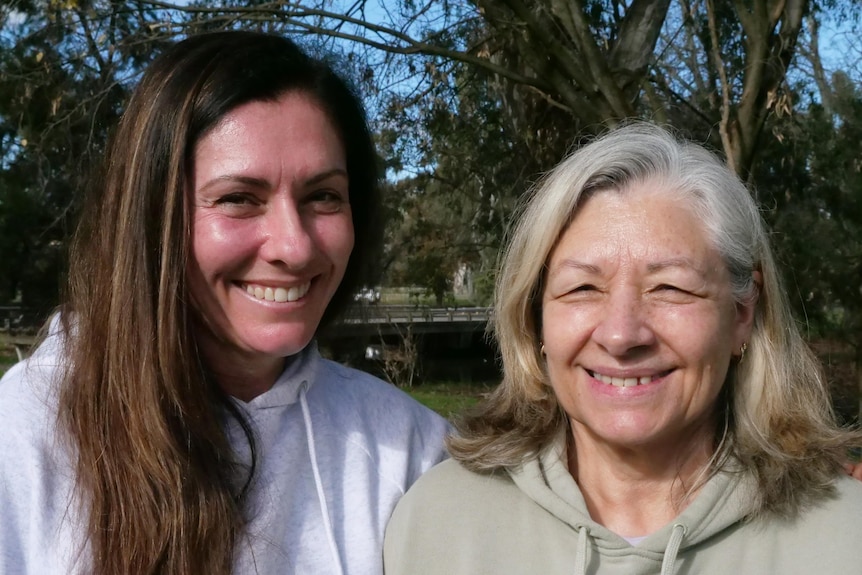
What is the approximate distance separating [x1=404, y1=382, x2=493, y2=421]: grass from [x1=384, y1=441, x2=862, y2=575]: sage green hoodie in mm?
10233

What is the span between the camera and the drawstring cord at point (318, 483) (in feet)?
7.05

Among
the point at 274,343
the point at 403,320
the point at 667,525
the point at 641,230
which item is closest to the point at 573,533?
the point at 667,525

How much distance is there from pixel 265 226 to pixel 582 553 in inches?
42.9

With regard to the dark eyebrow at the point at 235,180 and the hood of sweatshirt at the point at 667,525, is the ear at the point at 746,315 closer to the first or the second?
the hood of sweatshirt at the point at 667,525

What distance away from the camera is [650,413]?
209cm

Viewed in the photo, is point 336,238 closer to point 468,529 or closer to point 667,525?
point 468,529

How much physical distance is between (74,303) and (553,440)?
4.28ft

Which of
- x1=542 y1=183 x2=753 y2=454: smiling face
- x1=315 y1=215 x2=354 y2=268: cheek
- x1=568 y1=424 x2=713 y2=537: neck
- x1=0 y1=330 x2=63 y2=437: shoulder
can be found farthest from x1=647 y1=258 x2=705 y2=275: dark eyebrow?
x1=0 y1=330 x2=63 y2=437: shoulder

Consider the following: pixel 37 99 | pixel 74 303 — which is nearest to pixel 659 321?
pixel 74 303

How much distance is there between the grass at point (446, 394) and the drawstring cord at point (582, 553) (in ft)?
34.1

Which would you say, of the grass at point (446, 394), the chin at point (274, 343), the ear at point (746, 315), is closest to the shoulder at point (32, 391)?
the chin at point (274, 343)

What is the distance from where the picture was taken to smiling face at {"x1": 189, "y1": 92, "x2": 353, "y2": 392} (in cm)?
200

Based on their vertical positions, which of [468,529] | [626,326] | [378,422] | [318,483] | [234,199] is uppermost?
[234,199]

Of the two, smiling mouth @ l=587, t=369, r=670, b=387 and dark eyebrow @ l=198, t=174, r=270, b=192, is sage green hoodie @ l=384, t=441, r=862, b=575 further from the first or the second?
dark eyebrow @ l=198, t=174, r=270, b=192
